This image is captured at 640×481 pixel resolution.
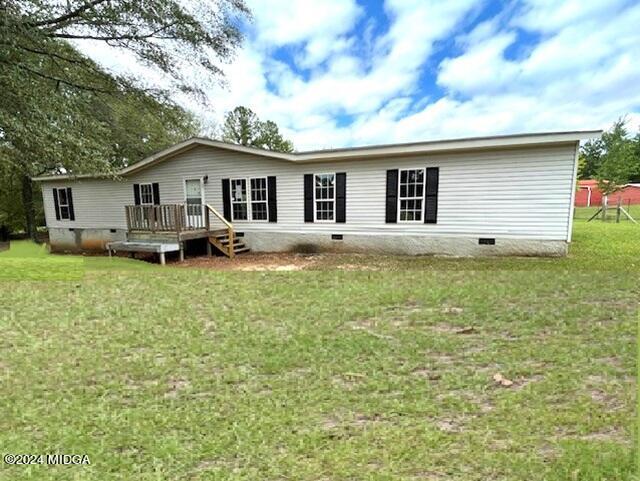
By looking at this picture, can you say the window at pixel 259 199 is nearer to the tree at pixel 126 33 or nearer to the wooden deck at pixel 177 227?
the wooden deck at pixel 177 227

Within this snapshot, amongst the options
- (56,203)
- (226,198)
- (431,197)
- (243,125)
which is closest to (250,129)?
(243,125)

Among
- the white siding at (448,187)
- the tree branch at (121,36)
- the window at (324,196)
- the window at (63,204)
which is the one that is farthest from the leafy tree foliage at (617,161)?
the window at (63,204)

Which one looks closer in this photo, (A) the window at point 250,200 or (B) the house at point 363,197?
(B) the house at point 363,197

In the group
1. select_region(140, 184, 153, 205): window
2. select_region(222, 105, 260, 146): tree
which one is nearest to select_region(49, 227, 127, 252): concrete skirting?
select_region(140, 184, 153, 205): window

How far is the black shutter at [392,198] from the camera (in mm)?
9852

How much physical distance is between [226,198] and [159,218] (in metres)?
2.12

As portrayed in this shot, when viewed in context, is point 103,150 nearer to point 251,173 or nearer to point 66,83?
point 66,83

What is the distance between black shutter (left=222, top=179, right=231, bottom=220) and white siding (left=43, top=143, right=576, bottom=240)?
0.60 feet

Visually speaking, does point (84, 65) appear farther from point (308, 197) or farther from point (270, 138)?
point (270, 138)

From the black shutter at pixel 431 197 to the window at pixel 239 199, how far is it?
18.2 ft

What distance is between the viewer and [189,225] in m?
12.1

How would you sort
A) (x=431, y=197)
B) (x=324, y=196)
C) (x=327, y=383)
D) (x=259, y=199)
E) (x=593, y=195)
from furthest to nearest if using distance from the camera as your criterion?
(x=593, y=195) < (x=259, y=199) < (x=324, y=196) < (x=431, y=197) < (x=327, y=383)

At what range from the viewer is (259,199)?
1162cm

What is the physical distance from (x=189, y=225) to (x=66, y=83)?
192 inches
